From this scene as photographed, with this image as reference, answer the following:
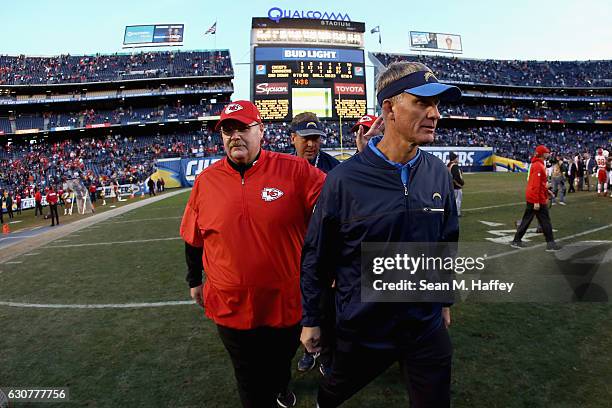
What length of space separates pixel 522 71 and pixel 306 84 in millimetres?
46254

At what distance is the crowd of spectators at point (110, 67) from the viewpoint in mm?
52781

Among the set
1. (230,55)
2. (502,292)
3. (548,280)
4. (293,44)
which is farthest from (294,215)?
(230,55)

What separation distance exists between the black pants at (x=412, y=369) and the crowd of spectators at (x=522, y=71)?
6685 centimetres

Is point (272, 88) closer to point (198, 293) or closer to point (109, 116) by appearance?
point (109, 116)

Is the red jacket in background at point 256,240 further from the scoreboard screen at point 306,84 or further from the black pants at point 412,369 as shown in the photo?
the scoreboard screen at point 306,84

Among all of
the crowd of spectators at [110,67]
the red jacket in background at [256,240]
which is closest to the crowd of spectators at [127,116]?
the crowd of spectators at [110,67]

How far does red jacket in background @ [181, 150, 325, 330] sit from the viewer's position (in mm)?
2576

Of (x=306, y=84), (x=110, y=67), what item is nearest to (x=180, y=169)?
(x=306, y=84)

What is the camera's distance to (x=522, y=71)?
226 ft

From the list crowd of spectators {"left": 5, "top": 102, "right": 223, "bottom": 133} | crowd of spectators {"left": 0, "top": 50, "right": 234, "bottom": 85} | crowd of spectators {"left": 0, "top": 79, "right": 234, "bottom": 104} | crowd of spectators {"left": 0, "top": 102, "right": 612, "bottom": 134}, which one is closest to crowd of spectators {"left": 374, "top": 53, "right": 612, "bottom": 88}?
crowd of spectators {"left": 0, "top": 102, "right": 612, "bottom": 134}

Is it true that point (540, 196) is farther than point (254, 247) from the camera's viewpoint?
Yes

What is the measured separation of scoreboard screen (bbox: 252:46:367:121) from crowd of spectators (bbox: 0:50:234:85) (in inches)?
564

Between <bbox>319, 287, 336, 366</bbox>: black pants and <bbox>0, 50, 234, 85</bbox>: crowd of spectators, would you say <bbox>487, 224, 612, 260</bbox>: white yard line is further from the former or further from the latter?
<bbox>0, 50, 234, 85</bbox>: crowd of spectators

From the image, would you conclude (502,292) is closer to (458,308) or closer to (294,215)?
(458,308)
